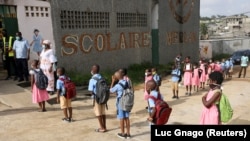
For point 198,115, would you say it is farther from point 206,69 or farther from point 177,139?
point 206,69

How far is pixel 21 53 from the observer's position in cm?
1012

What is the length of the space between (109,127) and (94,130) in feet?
1.52

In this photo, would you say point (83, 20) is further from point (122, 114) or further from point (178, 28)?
point (178, 28)

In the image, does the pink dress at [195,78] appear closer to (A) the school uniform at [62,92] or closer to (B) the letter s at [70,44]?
(B) the letter s at [70,44]

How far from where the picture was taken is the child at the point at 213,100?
15.8ft

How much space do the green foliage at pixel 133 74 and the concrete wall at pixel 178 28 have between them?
125 centimetres

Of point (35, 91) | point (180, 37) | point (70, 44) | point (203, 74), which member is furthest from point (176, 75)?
point (180, 37)

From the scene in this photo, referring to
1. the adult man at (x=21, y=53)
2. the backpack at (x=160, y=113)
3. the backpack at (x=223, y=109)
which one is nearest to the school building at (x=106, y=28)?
the adult man at (x=21, y=53)

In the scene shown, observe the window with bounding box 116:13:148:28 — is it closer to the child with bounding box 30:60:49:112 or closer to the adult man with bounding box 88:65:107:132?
the child with bounding box 30:60:49:112

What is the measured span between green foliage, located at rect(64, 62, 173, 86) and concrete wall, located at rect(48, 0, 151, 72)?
300mm

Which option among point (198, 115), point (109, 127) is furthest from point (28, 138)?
point (198, 115)

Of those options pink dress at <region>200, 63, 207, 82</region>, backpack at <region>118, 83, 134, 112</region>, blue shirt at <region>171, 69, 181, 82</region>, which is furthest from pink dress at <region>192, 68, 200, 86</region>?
backpack at <region>118, 83, 134, 112</region>

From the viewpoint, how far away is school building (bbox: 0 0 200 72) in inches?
460

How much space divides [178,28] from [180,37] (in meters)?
0.77
